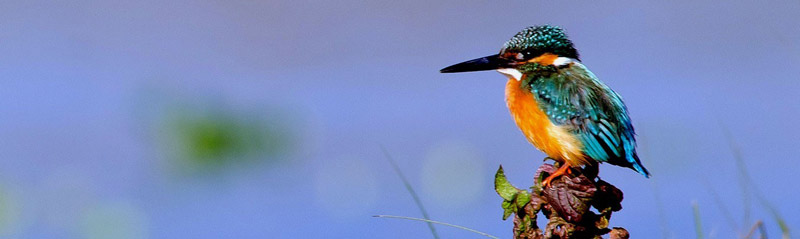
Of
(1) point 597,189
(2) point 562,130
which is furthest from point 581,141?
(1) point 597,189

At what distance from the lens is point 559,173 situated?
2.84 metres

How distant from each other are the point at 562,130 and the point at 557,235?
19.3 inches

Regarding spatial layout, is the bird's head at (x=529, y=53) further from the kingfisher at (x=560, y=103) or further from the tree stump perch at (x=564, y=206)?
the tree stump perch at (x=564, y=206)

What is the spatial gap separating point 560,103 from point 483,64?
32 centimetres

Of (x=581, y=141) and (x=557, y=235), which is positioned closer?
(x=557, y=235)

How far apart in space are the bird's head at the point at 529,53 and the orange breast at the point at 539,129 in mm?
81

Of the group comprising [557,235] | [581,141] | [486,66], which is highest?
[486,66]

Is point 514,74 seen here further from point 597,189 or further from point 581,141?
point 597,189

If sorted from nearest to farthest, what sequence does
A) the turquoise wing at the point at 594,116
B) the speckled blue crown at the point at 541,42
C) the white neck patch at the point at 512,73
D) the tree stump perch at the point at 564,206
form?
1. the tree stump perch at the point at 564,206
2. the turquoise wing at the point at 594,116
3. the speckled blue crown at the point at 541,42
4. the white neck patch at the point at 512,73

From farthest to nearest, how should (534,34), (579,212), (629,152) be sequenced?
(534,34)
(629,152)
(579,212)

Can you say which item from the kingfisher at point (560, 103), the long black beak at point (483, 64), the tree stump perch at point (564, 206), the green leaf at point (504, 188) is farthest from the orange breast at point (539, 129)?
the green leaf at point (504, 188)

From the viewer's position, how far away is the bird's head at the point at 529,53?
3.22m

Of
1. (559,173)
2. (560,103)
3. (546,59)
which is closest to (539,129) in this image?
(560,103)

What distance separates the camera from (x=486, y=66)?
3324 millimetres
